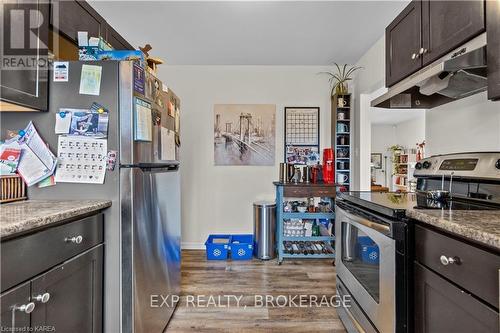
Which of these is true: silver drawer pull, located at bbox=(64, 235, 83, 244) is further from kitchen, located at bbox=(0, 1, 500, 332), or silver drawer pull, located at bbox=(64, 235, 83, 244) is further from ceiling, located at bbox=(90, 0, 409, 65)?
ceiling, located at bbox=(90, 0, 409, 65)

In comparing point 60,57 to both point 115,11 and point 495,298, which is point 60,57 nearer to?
point 115,11

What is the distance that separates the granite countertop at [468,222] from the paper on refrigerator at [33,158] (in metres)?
1.70

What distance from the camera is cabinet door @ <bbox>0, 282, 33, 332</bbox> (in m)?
0.79

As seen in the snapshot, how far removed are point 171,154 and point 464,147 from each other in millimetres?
1965

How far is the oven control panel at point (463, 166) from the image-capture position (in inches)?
52.8

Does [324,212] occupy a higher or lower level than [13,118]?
lower

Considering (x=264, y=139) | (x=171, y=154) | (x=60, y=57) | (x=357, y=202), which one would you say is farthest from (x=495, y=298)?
(x=264, y=139)

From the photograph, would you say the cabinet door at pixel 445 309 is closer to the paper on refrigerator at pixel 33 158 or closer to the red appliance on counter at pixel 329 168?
the paper on refrigerator at pixel 33 158

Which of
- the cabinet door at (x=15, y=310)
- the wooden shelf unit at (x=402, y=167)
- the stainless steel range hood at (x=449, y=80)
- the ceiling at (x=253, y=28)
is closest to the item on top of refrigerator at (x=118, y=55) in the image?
the ceiling at (x=253, y=28)

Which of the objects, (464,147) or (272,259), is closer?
(464,147)

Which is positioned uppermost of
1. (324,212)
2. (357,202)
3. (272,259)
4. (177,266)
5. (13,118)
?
(13,118)

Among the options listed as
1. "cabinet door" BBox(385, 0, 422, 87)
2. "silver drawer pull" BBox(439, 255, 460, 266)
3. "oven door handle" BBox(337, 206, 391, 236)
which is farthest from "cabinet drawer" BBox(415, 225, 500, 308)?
"cabinet door" BBox(385, 0, 422, 87)

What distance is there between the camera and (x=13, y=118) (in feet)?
4.44

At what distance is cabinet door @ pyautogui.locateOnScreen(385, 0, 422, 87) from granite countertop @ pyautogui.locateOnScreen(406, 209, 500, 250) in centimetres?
92
